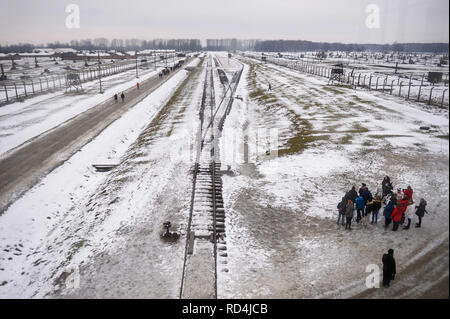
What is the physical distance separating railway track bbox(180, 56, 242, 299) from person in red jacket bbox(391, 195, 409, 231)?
21.8ft

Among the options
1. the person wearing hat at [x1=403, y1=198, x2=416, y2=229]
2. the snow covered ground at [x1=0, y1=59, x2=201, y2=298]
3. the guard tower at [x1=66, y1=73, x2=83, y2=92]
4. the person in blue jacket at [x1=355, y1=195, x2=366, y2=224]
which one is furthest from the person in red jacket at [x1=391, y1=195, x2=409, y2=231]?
the guard tower at [x1=66, y1=73, x2=83, y2=92]

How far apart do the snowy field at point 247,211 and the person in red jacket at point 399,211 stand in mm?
379

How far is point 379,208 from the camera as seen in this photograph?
43.5 ft

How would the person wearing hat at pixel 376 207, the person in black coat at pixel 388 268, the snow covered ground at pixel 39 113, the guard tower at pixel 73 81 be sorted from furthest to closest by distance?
the guard tower at pixel 73 81 → the snow covered ground at pixel 39 113 → the person wearing hat at pixel 376 207 → the person in black coat at pixel 388 268

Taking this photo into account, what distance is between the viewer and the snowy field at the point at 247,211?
1048 centimetres

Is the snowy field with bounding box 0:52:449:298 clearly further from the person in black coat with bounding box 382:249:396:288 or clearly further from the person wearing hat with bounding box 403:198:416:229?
the person wearing hat with bounding box 403:198:416:229

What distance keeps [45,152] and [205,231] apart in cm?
1729

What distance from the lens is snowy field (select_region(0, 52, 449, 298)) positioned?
10.5 m

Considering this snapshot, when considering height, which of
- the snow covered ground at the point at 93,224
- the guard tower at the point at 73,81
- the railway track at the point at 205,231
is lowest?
the snow covered ground at the point at 93,224

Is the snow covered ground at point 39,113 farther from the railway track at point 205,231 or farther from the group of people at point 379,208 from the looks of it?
the group of people at point 379,208

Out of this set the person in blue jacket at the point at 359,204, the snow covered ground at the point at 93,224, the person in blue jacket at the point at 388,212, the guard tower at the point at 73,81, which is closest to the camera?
the snow covered ground at the point at 93,224

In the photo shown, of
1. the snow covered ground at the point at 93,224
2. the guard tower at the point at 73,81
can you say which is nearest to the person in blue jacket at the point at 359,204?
the snow covered ground at the point at 93,224
